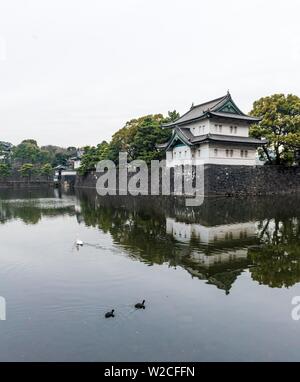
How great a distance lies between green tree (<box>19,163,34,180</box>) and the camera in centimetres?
8006

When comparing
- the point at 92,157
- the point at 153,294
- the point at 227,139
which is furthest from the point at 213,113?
the point at 92,157

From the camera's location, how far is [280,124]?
128 feet

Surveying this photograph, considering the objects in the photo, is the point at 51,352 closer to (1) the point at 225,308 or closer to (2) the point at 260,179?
(1) the point at 225,308

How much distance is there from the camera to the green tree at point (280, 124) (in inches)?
1513

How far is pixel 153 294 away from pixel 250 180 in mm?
32310

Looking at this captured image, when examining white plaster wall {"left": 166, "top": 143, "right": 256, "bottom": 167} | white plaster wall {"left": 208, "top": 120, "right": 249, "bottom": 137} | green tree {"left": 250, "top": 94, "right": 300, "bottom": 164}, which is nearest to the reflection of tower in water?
white plaster wall {"left": 166, "top": 143, "right": 256, "bottom": 167}

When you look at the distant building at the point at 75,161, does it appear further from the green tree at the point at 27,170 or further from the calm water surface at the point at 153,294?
the calm water surface at the point at 153,294

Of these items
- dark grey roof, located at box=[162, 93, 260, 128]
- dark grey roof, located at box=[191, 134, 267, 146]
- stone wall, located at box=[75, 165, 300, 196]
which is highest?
dark grey roof, located at box=[162, 93, 260, 128]

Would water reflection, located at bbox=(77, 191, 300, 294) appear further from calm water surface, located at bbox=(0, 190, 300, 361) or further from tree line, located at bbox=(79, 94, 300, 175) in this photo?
tree line, located at bbox=(79, 94, 300, 175)

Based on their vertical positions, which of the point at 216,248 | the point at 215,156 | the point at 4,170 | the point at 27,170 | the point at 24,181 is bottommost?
the point at 216,248

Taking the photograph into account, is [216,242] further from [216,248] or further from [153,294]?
[153,294]

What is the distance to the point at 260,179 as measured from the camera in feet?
128

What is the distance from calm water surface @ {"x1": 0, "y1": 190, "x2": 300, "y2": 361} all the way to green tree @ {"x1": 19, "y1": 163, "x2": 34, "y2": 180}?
67.4 m

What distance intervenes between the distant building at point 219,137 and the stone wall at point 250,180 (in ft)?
4.71
